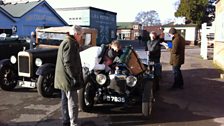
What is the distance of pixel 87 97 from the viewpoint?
7773 millimetres

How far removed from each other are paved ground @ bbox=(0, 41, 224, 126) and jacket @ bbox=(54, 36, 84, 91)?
3.81ft

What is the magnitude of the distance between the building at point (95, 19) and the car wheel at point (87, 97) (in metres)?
29.2

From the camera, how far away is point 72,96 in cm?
633

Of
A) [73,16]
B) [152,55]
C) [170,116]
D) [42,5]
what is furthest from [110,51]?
[73,16]

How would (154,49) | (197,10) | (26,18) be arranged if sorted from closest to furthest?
1. (154,49)
2. (26,18)
3. (197,10)

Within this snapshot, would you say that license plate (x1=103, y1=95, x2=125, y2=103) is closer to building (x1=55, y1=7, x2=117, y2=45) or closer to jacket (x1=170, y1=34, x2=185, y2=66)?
jacket (x1=170, y1=34, x2=185, y2=66)

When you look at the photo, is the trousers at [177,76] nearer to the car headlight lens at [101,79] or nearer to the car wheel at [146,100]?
the car wheel at [146,100]

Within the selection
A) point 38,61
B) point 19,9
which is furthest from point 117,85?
point 19,9

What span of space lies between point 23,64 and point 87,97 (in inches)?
126

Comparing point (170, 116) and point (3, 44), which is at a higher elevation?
point (3, 44)

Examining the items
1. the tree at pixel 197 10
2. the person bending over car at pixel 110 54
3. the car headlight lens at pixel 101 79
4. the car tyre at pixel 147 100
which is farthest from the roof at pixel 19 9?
the car tyre at pixel 147 100

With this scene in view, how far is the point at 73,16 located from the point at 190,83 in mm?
30508

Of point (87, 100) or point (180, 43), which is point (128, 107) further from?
point (180, 43)

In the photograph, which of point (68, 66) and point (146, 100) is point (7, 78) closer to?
point (146, 100)
